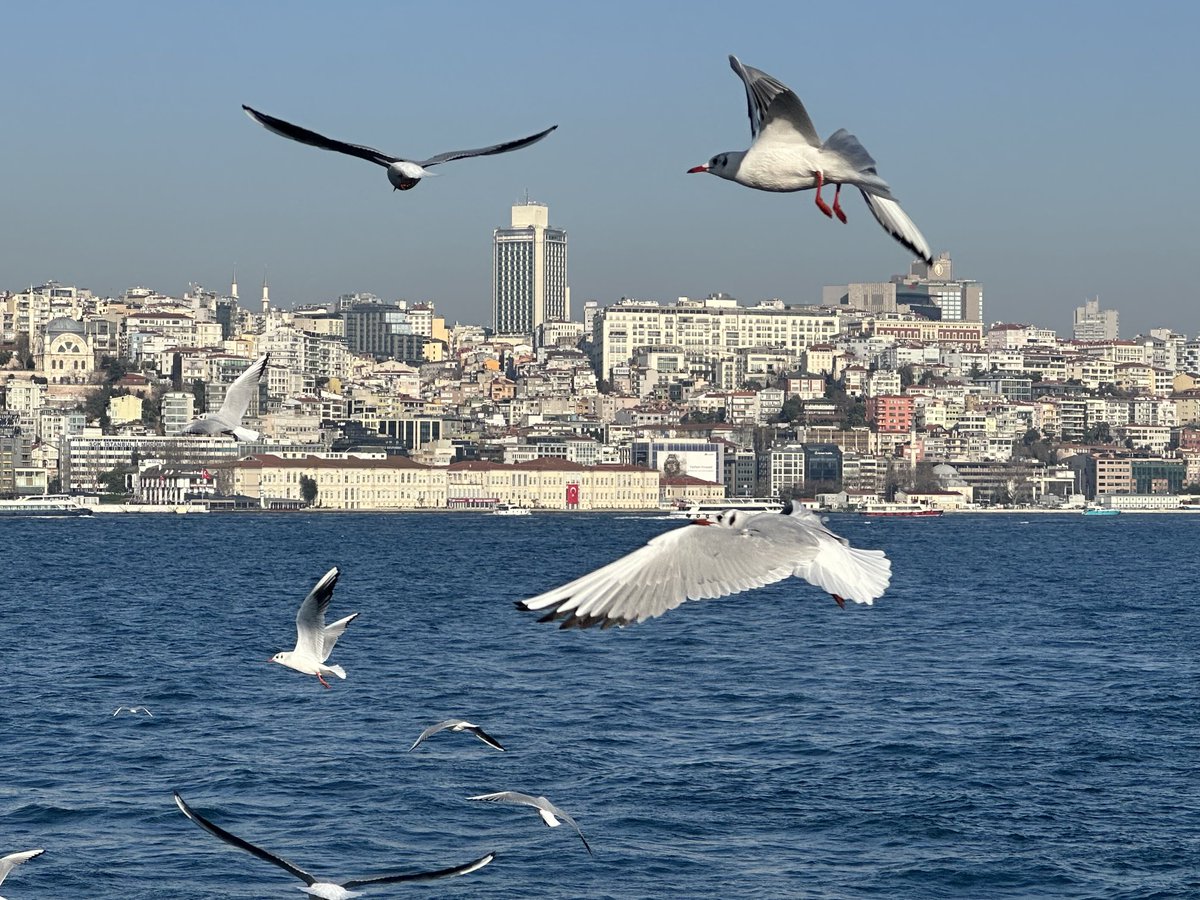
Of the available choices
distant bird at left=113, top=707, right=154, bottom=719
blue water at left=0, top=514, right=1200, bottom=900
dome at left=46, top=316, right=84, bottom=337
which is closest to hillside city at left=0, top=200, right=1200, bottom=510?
dome at left=46, top=316, right=84, bottom=337

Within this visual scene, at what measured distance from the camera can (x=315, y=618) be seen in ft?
26.8

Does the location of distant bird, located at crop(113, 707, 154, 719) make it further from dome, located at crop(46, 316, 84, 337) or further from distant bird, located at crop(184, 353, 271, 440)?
dome, located at crop(46, 316, 84, 337)

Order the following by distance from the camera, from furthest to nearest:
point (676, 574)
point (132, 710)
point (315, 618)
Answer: point (132, 710) → point (315, 618) → point (676, 574)

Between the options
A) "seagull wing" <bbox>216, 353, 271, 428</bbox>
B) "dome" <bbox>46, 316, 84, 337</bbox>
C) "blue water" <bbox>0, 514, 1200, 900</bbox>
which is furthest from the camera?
"dome" <bbox>46, 316, 84, 337</bbox>

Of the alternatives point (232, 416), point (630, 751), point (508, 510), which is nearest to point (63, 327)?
point (508, 510)

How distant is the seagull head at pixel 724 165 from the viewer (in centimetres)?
492

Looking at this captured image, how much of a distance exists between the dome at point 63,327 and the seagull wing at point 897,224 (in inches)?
4846

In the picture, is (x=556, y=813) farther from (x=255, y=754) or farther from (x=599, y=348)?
(x=599, y=348)

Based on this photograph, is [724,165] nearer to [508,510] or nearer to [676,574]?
[676,574]

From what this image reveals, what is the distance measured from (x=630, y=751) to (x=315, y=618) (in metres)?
10.4

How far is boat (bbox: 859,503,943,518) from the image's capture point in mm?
107688

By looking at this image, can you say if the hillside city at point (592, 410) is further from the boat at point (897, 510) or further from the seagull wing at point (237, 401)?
the seagull wing at point (237, 401)

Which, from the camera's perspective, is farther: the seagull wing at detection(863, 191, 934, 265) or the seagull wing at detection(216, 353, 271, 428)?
the seagull wing at detection(216, 353, 271, 428)

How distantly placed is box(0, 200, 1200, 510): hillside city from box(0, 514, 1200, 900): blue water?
52.0 meters
